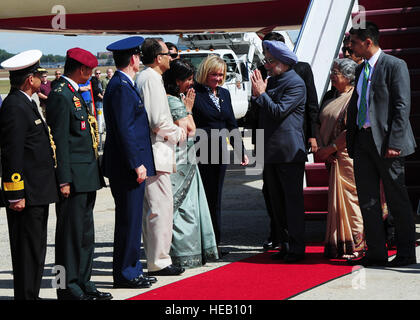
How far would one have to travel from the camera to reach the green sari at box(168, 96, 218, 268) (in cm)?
630

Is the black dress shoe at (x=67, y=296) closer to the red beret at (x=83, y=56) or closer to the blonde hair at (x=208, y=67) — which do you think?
the red beret at (x=83, y=56)

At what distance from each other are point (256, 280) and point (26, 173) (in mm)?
1943

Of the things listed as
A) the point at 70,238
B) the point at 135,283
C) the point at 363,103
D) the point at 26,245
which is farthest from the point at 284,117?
the point at 26,245

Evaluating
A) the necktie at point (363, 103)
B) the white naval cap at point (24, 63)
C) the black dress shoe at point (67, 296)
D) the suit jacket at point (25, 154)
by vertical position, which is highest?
the white naval cap at point (24, 63)

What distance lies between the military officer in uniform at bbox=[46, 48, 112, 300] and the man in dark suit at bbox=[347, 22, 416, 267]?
85.9 inches

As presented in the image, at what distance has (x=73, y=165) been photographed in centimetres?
512

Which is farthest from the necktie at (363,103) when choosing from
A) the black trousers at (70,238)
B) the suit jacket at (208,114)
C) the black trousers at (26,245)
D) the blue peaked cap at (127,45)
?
the black trousers at (26,245)

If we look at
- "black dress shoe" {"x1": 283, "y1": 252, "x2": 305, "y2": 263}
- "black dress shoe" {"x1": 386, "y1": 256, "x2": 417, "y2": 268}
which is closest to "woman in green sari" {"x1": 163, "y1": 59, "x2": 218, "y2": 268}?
"black dress shoe" {"x1": 283, "y1": 252, "x2": 305, "y2": 263}

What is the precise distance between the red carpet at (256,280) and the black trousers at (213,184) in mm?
554

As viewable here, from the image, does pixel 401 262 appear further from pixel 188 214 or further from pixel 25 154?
pixel 25 154

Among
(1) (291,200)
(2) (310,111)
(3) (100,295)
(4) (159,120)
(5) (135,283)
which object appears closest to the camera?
(3) (100,295)

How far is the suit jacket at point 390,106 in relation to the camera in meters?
5.87

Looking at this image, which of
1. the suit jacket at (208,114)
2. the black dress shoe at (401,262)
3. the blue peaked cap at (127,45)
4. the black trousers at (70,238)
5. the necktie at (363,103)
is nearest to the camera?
the black trousers at (70,238)
